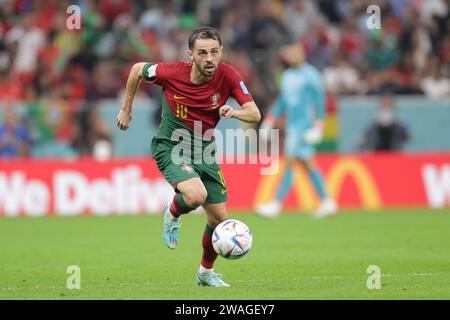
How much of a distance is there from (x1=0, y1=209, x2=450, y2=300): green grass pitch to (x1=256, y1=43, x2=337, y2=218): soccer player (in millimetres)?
413

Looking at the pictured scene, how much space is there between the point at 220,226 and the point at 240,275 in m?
1.28

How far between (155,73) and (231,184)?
34.0ft

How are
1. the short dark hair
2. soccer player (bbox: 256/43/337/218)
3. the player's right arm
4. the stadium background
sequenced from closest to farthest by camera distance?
the short dark hair → the player's right arm → the stadium background → soccer player (bbox: 256/43/337/218)

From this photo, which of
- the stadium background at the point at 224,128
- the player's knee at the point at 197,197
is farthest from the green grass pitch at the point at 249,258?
the player's knee at the point at 197,197

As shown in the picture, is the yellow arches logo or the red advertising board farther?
the yellow arches logo

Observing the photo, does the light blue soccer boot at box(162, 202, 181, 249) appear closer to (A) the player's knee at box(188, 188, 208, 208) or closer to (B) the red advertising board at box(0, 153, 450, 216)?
(A) the player's knee at box(188, 188, 208, 208)

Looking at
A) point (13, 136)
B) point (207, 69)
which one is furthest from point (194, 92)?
point (13, 136)

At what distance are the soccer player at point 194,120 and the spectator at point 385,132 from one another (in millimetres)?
11958

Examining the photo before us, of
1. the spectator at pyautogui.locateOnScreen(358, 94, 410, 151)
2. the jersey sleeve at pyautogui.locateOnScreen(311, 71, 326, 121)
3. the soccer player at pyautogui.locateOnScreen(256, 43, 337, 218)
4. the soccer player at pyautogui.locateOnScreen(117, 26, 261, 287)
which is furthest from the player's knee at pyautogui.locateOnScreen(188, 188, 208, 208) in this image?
the spectator at pyautogui.locateOnScreen(358, 94, 410, 151)

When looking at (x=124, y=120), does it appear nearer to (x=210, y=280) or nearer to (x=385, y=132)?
(x=210, y=280)

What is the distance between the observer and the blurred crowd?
2233cm

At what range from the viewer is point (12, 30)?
76.5ft

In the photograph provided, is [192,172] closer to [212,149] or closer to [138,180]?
[212,149]
